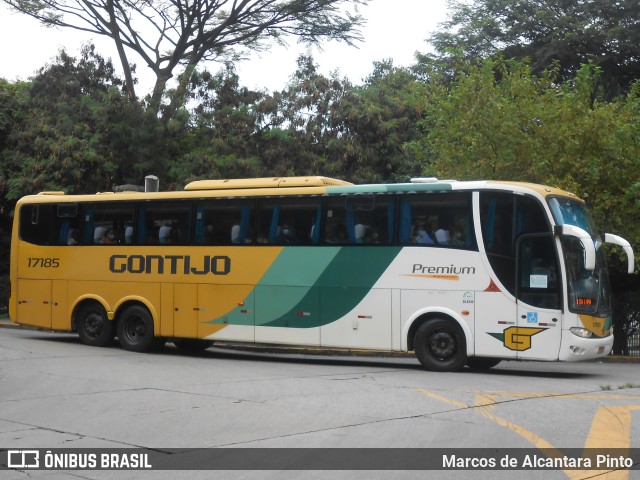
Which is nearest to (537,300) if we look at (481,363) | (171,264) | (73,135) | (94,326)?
(481,363)

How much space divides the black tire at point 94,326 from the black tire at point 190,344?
4.98 ft

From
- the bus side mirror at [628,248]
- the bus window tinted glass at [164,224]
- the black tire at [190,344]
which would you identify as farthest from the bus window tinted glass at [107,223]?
the bus side mirror at [628,248]

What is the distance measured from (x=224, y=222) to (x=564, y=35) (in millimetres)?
20411

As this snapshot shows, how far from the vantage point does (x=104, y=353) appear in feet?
64.0

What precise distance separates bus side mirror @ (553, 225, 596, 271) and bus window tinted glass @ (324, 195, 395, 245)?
311cm

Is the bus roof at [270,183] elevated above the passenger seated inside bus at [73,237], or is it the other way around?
the bus roof at [270,183]

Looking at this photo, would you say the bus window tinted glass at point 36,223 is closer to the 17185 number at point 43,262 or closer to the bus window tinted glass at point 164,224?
the 17185 number at point 43,262

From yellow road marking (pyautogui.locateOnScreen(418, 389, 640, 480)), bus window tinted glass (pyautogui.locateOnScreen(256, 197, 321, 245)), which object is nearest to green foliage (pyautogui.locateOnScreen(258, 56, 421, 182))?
bus window tinted glass (pyautogui.locateOnScreen(256, 197, 321, 245))

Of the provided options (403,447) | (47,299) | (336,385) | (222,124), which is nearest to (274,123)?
(222,124)

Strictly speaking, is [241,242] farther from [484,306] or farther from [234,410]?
[234,410]

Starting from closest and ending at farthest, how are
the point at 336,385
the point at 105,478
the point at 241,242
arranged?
1. the point at 105,478
2. the point at 336,385
3. the point at 241,242

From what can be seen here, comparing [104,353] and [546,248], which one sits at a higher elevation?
[546,248]

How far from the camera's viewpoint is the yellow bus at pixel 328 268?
16219 mm

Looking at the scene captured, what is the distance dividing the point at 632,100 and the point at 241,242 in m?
11.0
